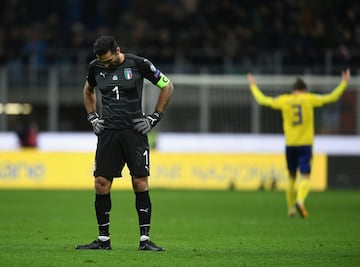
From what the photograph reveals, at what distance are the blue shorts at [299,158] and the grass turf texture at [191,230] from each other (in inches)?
32.9

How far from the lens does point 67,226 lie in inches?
578

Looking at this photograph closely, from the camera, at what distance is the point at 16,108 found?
28.0 m

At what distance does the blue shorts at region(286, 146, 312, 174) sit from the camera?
17.2 meters

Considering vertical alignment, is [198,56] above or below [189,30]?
below

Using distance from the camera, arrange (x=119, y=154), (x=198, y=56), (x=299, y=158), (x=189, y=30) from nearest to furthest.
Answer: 1. (x=119, y=154)
2. (x=299, y=158)
3. (x=198, y=56)
4. (x=189, y=30)

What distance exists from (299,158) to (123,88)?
7033mm

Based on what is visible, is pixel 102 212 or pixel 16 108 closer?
pixel 102 212

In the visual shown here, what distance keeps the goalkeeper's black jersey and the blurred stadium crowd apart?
1814 centimetres

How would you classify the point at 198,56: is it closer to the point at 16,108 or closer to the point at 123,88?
the point at 16,108

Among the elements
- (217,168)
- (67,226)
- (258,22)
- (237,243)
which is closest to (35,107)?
(217,168)

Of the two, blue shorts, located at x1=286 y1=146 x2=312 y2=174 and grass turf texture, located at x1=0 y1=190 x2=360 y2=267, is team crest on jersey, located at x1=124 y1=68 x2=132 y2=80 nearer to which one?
grass turf texture, located at x1=0 y1=190 x2=360 y2=267

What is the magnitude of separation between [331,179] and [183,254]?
16197 millimetres

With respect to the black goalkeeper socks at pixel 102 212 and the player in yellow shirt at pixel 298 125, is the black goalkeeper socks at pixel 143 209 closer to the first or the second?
the black goalkeeper socks at pixel 102 212

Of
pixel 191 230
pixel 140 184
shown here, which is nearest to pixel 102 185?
pixel 140 184
